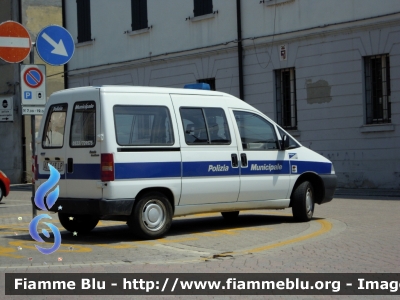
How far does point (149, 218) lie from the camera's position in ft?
35.6

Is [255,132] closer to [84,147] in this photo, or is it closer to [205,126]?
[205,126]

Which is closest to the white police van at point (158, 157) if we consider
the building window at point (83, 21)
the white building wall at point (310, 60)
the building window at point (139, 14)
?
the white building wall at point (310, 60)

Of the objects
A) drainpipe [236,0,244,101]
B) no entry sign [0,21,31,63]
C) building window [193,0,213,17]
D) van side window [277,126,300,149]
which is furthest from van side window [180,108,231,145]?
building window [193,0,213,17]

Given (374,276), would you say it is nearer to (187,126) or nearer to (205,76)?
(187,126)

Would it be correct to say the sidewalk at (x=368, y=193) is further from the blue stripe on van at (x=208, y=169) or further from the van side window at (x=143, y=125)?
the van side window at (x=143, y=125)

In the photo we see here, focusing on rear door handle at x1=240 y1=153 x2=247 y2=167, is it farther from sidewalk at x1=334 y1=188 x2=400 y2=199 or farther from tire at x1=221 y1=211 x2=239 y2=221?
sidewalk at x1=334 y1=188 x2=400 y2=199

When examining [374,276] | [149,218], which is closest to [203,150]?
[149,218]

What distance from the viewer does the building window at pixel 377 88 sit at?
73.8 ft

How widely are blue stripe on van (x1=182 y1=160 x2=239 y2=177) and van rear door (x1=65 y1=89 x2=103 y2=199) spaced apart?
1.36 metres

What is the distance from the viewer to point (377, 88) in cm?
2277

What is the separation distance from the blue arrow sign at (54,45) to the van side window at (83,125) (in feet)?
5.90

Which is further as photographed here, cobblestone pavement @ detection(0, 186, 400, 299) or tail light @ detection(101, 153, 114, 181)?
tail light @ detection(101, 153, 114, 181)

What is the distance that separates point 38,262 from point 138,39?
2215 centimetres

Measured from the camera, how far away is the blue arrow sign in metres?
12.5
